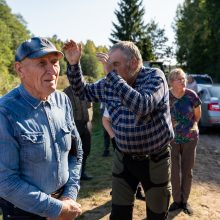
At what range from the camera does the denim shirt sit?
6.43ft

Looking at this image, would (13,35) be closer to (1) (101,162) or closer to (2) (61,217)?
(1) (101,162)

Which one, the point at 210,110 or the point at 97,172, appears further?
the point at 210,110

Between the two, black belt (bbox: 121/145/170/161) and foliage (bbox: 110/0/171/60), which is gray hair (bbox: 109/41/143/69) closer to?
black belt (bbox: 121/145/170/161)

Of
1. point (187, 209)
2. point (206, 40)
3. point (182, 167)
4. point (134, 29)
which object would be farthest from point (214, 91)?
point (134, 29)

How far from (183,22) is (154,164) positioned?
162 feet

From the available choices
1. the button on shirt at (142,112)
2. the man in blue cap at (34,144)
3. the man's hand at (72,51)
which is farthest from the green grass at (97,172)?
the man in blue cap at (34,144)

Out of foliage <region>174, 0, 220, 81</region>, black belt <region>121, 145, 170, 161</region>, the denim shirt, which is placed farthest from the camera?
foliage <region>174, 0, 220, 81</region>

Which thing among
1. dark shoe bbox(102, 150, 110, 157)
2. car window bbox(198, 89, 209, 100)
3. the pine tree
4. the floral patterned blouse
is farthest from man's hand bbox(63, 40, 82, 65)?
the pine tree

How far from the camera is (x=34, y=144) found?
2033mm

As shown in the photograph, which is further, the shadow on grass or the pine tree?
the pine tree

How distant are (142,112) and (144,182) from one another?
31.7 inches

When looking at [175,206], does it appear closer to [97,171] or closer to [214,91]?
[97,171]

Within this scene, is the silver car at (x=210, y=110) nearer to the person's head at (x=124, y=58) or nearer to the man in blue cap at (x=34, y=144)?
the person's head at (x=124, y=58)

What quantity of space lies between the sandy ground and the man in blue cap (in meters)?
2.78
